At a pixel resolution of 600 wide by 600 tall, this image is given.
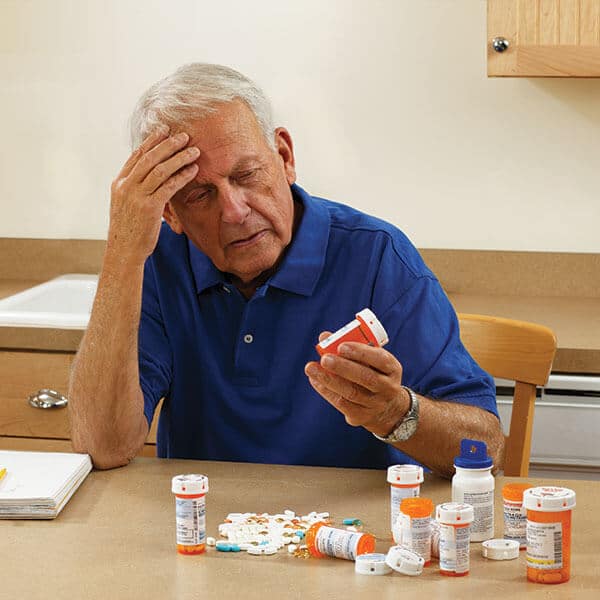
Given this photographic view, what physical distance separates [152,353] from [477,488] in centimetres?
69

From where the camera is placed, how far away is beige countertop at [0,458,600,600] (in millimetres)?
1212

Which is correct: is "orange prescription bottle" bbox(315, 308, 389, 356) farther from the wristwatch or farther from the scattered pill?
the scattered pill

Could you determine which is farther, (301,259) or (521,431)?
Answer: (521,431)

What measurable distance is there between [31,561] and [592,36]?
1.74 metres

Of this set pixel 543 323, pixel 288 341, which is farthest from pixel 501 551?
pixel 543 323

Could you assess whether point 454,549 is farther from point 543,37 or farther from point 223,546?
point 543,37

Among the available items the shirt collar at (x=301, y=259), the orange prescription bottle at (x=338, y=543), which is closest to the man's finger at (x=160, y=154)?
the shirt collar at (x=301, y=259)

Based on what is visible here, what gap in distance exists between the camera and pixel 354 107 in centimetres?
291

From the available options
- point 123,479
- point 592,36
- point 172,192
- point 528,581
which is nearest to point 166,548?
point 123,479

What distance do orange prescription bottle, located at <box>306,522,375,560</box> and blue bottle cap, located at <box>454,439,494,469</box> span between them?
15 centimetres

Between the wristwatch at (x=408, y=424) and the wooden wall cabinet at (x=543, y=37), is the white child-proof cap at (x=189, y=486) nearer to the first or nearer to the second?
the wristwatch at (x=408, y=424)

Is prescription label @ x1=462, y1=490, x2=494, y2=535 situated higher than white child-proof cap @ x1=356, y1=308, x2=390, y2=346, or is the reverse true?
white child-proof cap @ x1=356, y1=308, x2=390, y2=346

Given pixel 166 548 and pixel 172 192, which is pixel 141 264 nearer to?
pixel 172 192

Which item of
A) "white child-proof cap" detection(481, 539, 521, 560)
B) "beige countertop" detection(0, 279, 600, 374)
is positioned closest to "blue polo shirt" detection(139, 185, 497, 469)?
"white child-proof cap" detection(481, 539, 521, 560)
